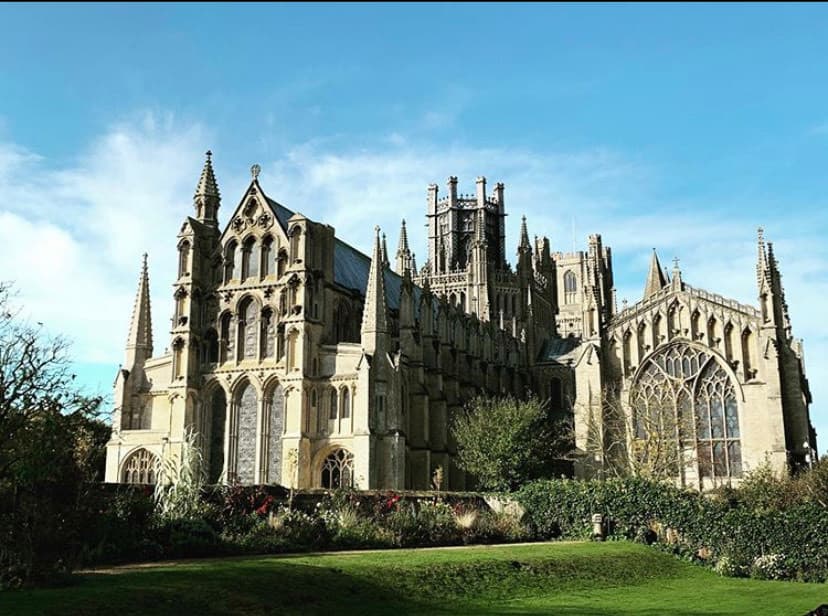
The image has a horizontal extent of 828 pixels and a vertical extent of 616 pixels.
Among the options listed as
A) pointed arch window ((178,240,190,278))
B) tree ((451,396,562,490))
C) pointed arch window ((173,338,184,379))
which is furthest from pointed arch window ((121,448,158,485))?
tree ((451,396,562,490))

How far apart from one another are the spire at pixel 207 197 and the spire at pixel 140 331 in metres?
4.12

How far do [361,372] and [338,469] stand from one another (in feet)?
17.0

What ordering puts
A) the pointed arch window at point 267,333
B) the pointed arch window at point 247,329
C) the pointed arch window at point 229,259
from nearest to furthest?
1. the pointed arch window at point 267,333
2. the pointed arch window at point 247,329
3. the pointed arch window at point 229,259

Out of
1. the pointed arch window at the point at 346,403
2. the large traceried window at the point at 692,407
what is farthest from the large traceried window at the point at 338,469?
the large traceried window at the point at 692,407

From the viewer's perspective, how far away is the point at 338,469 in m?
47.6

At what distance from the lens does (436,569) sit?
2352 cm

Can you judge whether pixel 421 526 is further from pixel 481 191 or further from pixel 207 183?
pixel 481 191

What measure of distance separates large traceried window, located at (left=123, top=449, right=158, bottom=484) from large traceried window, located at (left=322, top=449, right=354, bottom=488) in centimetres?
990

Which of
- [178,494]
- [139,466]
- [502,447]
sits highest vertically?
[502,447]

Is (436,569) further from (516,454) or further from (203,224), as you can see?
(203,224)

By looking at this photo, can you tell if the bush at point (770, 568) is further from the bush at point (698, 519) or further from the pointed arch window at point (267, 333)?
the pointed arch window at point (267, 333)

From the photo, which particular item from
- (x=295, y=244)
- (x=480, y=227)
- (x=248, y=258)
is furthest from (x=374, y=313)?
(x=480, y=227)

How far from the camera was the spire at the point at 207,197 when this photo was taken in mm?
54000

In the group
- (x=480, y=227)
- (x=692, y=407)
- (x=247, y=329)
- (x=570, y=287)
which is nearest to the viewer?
(x=247, y=329)
